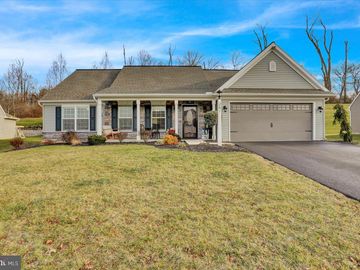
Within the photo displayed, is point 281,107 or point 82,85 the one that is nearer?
point 281,107

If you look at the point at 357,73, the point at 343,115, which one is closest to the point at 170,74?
the point at 343,115

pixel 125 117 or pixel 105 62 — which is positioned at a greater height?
pixel 105 62

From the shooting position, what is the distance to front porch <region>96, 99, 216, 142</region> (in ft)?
49.5

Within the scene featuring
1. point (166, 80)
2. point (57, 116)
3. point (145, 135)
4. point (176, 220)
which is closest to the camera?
point (176, 220)

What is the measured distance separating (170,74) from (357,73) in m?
40.6

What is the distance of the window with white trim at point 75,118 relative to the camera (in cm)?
1509

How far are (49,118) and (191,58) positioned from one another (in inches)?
1084

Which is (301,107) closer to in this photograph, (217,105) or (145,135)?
(217,105)

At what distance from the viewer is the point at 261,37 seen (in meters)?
38.8

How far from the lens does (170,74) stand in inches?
684

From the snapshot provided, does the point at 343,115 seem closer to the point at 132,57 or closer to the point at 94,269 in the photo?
the point at 94,269

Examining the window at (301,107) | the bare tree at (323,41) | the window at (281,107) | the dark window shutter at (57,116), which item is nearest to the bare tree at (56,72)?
the dark window shutter at (57,116)

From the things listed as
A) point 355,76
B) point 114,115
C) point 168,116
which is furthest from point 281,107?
point 355,76

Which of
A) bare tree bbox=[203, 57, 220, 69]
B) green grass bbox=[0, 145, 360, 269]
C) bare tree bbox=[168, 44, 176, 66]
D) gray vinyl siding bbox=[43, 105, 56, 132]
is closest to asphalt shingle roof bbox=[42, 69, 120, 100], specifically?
gray vinyl siding bbox=[43, 105, 56, 132]
